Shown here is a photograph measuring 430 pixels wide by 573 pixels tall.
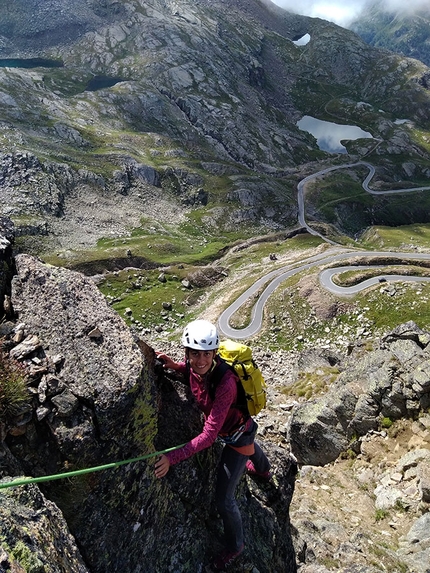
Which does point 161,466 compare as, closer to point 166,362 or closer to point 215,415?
point 215,415

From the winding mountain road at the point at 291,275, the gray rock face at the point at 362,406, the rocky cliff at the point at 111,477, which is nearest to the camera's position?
the rocky cliff at the point at 111,477

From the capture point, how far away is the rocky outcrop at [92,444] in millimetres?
7363

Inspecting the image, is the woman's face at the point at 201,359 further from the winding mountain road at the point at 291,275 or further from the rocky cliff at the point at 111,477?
the winding mountain road at the point at 291,275

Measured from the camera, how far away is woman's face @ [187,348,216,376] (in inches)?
375

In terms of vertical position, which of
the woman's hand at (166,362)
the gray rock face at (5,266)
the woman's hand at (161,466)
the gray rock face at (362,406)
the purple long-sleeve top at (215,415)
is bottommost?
the gray rock face at (362,406)

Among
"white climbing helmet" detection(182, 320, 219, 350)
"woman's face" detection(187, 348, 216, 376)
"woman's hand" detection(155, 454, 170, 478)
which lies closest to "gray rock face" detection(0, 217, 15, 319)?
"white climbing helmet" detection(182, 320, 219, 350)

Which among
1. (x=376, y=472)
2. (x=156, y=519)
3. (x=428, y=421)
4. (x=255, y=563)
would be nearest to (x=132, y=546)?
(x=156, y=519)

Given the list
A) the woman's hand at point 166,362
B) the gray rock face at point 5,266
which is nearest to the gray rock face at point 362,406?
the woman's hand at point 166,362

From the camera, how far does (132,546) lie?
8.81 m

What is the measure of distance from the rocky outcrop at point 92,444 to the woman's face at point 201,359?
1.27 metres

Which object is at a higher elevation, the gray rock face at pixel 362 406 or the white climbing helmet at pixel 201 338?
the white climbing helmet at pixel 201 338

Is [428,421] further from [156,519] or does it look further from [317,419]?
[156,519]

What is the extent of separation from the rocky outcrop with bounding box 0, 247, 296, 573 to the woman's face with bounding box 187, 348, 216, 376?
127 cm

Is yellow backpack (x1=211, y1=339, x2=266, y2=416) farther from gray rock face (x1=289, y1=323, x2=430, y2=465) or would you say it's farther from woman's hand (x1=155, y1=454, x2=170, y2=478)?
gray rock face (x1=289, y1=323, x2=430, y2=465)
